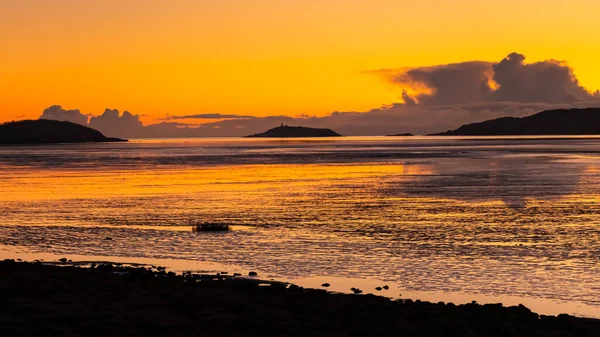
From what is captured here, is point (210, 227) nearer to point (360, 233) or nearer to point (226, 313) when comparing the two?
point (360, 233)

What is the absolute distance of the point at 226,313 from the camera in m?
21.7

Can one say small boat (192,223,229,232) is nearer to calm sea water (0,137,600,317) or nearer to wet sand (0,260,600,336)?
calm sea water (0,137,600,317)

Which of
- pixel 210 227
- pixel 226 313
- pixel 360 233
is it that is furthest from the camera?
pixel 210 227

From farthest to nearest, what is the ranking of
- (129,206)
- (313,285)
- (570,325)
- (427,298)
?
(129,206)
(313,285)
(427,298)
(570,325)

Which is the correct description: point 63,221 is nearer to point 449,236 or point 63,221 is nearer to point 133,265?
point 133,265

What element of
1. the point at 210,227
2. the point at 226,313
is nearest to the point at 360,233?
the point at 210,227

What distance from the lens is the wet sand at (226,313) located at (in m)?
19.8

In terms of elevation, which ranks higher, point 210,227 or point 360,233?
point 210,227

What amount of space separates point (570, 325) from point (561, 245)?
16.6 metres

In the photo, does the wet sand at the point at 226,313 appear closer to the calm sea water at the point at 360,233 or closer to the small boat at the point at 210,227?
the calm sea water at the point at 360,233

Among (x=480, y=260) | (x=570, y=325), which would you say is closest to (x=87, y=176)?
(x=480, y=260)

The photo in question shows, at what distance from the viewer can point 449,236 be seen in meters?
40.1

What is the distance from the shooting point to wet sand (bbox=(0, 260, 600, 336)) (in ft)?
64.8

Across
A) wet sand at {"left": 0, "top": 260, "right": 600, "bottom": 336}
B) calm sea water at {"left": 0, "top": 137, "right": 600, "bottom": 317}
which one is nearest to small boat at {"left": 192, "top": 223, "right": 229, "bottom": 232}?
calm sea water at {"left": 0, "top": 137, "right": 600, "bottom": 317}
